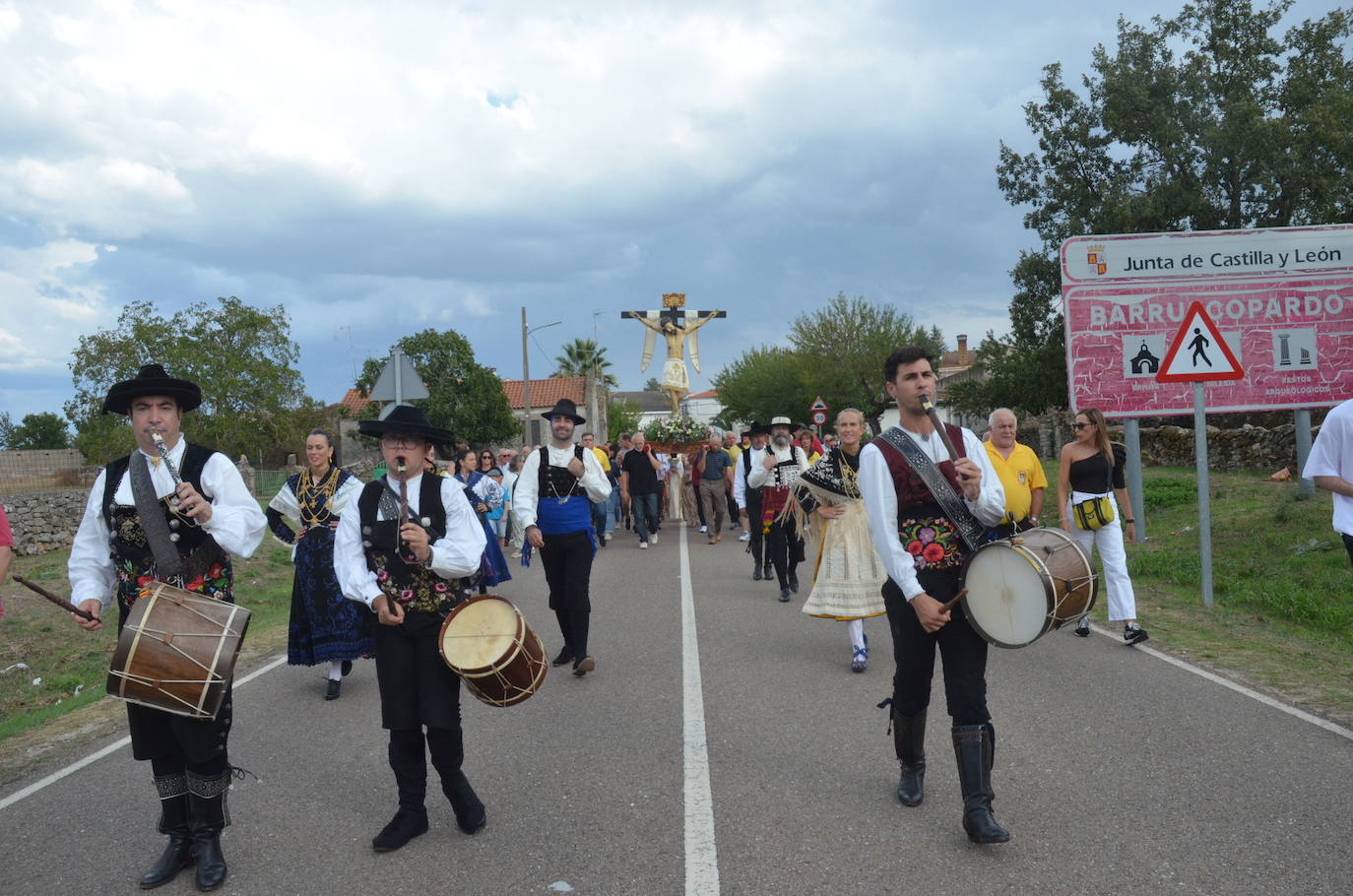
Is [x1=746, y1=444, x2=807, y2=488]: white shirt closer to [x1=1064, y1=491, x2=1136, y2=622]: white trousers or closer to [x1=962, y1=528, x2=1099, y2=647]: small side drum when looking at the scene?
[x1=1064, y1=491, x2=1136, y2=622]: white trousers

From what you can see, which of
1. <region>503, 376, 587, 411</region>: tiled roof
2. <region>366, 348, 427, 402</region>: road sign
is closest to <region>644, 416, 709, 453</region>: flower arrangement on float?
<region>366, 348, 427, 402</region>: road sign

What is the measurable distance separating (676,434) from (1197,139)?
613 inches

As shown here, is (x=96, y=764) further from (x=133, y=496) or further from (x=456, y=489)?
(x=456, y=489)

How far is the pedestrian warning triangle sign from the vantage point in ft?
30.5

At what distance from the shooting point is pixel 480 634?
430cm

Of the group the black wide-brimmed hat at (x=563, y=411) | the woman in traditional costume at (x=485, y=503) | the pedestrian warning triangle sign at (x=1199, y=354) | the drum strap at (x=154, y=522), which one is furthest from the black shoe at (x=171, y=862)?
the pedestrian warning triangle sign at (x=1199, y=354)

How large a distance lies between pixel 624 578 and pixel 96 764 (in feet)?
26.5

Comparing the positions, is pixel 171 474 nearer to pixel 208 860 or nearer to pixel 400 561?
pixel 400 561

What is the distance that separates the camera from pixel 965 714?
13.5 feet

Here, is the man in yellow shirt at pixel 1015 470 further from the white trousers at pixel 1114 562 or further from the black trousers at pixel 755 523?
the black trousers at pixel 755 523

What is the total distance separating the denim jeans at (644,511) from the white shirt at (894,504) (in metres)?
14.6

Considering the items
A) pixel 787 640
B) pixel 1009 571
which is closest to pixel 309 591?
pixel 787 640

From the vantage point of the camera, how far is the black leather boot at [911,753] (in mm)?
4445

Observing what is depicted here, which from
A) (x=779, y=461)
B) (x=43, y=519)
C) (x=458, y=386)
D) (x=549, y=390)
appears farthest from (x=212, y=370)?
(x=549, y=390)
